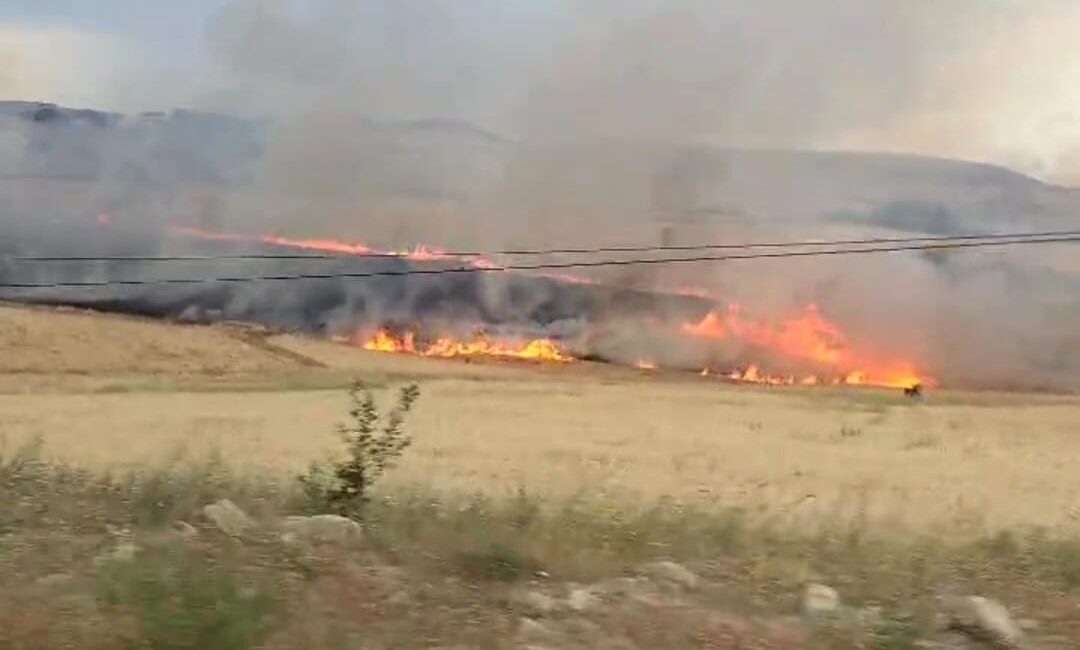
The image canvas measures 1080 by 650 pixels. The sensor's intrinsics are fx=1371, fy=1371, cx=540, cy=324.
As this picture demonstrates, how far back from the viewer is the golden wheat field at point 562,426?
66.5 ft

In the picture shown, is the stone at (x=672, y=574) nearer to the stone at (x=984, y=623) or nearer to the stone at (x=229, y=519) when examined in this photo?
the stone at (x=984, y=623)

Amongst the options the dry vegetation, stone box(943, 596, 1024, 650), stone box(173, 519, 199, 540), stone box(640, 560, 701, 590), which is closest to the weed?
the dry vegetation

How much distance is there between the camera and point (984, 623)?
756 cm

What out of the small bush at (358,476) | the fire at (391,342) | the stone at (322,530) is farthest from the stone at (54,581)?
the fire at (391,342)

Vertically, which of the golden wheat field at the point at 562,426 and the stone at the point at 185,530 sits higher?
the stone at the point at 185,530

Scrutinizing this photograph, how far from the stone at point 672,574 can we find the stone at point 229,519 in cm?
251

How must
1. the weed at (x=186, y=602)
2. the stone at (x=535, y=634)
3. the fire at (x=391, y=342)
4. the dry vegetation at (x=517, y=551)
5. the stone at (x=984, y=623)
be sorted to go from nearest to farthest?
the weed at (x=186, y=602) → the dry vegetation at (x=517, y=551) → the stone at (x=535, y=634) → the stone at (x=984, y=623) → the fire at (x=391, y=342)

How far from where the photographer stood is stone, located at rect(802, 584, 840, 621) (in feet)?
25.7

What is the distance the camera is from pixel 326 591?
7.26 m

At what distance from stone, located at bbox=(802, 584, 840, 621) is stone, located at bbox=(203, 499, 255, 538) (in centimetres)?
341

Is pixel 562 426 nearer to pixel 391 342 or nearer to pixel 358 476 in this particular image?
pixel 358 476

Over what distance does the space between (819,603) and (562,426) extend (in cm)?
2829

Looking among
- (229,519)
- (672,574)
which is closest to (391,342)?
(229,519)

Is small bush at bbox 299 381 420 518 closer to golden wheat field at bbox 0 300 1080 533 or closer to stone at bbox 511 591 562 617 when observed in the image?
stone at bbox 511 591 562 617
